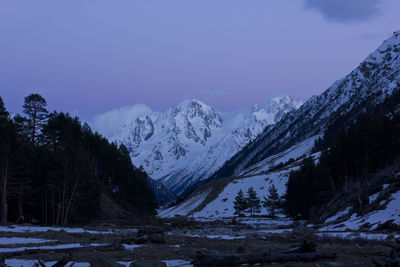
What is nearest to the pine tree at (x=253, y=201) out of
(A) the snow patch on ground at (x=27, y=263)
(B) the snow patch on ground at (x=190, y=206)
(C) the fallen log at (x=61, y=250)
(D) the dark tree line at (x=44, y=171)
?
(B) the snow patch on ground at (x=190, y=206)

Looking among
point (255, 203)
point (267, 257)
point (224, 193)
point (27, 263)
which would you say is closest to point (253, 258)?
point (267, 257)

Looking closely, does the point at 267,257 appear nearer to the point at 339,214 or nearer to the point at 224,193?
the point at 339,214

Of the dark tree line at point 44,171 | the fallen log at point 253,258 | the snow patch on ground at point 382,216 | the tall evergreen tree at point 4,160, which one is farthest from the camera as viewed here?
the dark tree line at point 44,171

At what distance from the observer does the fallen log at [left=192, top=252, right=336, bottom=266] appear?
12.0 meters

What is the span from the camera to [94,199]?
60.3 m

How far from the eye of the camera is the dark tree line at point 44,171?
4491 cm

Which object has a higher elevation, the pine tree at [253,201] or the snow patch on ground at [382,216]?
the pine tree at [253,201]

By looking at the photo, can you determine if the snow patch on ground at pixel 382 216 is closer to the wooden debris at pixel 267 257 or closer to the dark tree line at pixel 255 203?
the wooden debris at pixel 267 257

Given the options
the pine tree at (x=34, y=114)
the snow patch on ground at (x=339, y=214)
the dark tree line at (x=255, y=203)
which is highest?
the pine tree at (x=34, y=114)

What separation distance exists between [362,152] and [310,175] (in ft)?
46.0

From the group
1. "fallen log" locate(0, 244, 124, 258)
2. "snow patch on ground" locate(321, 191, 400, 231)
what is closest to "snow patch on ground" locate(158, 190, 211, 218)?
"snow patch on ground" locate(321, 191, 400, 231)

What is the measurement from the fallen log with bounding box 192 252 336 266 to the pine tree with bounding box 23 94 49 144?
Answer: 5817 cm

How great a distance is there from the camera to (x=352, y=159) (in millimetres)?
60969

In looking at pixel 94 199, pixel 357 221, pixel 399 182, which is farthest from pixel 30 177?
pixel 399 182
